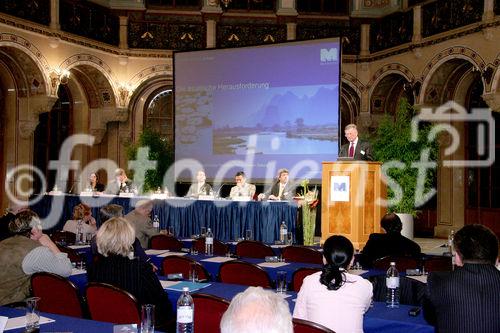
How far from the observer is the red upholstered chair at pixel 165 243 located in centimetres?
679

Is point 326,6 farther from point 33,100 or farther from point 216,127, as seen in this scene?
point 33,100

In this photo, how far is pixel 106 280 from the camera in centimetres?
394

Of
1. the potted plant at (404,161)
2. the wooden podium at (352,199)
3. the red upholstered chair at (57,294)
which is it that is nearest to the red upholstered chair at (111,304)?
the red upholstered chair at (57,294)

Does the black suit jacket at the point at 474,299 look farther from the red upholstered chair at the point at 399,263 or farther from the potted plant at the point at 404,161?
the potted plant at the point at 404,161

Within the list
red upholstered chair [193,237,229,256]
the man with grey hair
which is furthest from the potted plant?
the man with grey hair

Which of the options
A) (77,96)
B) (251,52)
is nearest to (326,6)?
(251,52)

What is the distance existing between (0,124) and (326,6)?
26.7 ft

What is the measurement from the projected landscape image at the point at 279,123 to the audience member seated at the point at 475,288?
8518 mm

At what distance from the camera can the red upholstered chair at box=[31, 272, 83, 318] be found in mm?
3831

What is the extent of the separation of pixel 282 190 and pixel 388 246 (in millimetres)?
4735

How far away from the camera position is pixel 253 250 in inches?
251

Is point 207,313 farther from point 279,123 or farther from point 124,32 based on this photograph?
point 124,32

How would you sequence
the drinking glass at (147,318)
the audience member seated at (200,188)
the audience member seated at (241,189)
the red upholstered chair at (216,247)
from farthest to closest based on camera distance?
the audience member seated at (200,188)
the audience member seated at (241,189)
the red upholstered chair at (216,247)
the drinking glass at (147,318)

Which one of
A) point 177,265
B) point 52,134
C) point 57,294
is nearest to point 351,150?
point 177,265
